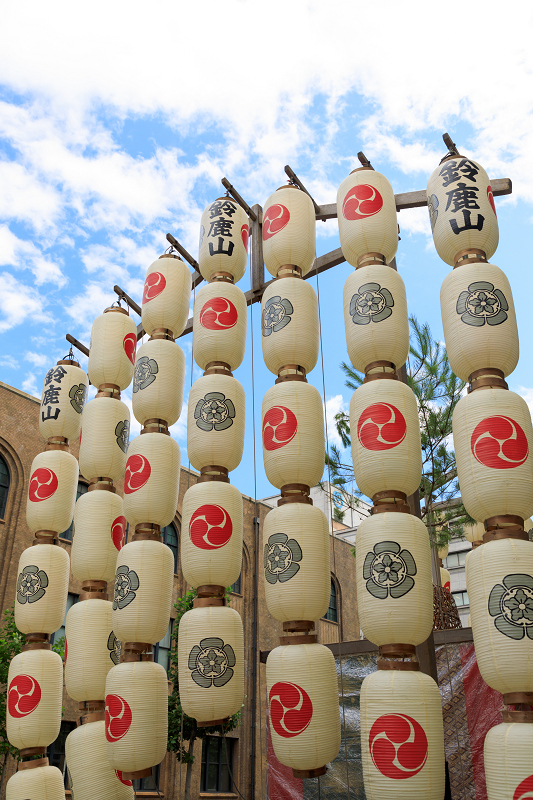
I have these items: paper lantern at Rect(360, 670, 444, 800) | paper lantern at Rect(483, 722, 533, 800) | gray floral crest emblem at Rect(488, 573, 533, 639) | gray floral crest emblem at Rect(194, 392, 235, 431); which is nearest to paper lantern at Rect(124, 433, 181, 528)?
gray floral crest emblem at Rect(194, 392, 235, 431)

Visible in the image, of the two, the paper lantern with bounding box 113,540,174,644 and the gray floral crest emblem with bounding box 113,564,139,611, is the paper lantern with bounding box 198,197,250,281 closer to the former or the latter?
the paper lantern with bounding box 113,540,174,644

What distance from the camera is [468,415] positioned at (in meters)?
4.26

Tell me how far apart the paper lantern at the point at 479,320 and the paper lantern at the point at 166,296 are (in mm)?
2875

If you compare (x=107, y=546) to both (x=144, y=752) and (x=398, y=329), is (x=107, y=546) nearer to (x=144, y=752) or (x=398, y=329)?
(x=144, y=752)

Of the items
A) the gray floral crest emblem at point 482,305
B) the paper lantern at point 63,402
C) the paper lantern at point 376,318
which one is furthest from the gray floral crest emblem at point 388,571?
the paper lantern at point 63,402

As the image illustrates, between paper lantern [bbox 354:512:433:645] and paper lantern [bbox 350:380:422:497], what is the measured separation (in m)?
0.26

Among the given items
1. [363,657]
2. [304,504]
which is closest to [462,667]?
[363,657]

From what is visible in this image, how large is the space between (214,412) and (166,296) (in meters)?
1.68

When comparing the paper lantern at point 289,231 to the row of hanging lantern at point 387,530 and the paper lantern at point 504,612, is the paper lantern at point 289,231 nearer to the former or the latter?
the row of hanging lantern at point 387,530

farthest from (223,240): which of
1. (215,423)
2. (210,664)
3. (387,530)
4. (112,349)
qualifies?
A: (210,664)

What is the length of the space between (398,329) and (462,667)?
3392mm

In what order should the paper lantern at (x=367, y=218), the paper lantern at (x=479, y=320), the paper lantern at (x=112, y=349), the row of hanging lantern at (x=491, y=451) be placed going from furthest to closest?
the paper lantern at (x=112, y=349)
the paper lantern at (x=367, y=218)
the paper lantern at (x=479, y=320)
the row of hanging lantern at (x=491, y=451)

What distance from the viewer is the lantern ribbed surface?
566cm

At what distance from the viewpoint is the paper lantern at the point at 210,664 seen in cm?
472
